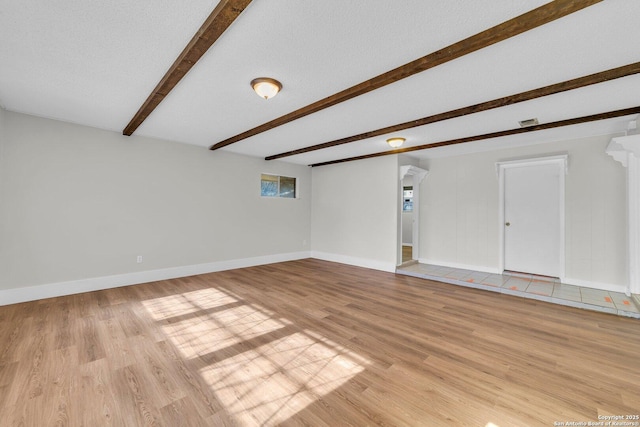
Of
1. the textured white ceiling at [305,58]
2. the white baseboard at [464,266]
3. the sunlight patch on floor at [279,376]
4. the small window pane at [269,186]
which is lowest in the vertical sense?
the sunlight patch on floor at [279,376]

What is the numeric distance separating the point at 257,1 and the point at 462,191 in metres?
5.12

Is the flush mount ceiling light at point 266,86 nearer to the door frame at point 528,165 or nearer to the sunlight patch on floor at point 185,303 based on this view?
the sunlight patch on floor at point 185,303

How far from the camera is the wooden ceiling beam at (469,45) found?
157cm

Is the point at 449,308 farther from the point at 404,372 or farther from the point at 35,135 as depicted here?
the point at 35,135

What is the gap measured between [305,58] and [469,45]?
1262 millimetres

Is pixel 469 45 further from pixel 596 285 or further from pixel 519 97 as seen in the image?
pixel 596 285

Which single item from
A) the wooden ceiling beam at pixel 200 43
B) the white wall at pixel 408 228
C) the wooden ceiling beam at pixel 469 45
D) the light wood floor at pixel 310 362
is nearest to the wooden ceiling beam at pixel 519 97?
the wooden ceiling beam at pixel 469 45

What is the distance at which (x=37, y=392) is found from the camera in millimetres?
1781

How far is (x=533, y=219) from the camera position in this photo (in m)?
4.68

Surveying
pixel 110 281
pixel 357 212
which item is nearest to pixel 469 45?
pixel 357 212

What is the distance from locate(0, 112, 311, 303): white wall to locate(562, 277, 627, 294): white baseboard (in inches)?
227

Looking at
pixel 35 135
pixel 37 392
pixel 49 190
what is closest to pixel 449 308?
pixel 37 392

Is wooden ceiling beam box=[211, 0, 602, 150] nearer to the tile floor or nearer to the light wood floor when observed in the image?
the light wood floor

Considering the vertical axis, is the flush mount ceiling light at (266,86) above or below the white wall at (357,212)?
above
